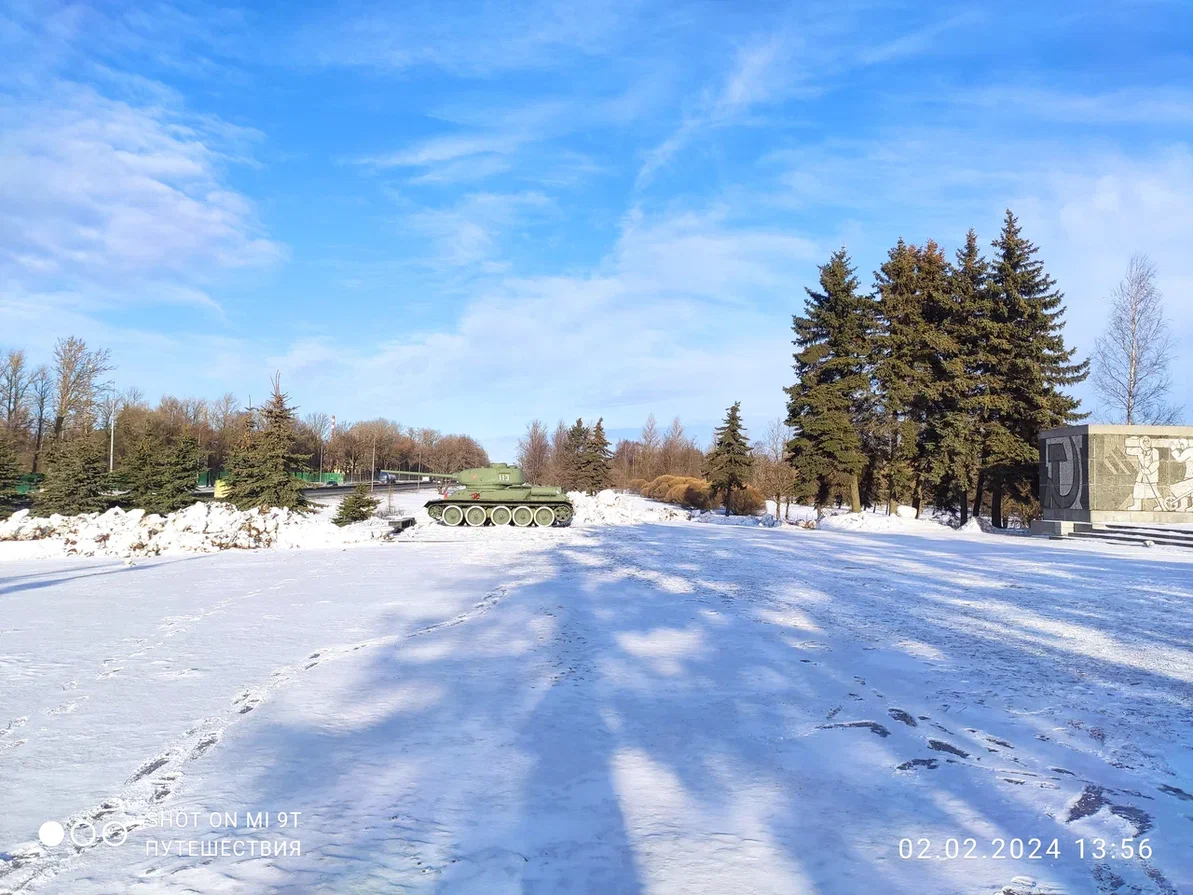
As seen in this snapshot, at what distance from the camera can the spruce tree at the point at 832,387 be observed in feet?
95.3

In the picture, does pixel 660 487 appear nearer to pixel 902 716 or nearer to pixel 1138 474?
pixel 1138 474

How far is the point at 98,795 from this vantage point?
3.06 m

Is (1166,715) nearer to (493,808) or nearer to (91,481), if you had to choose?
(493,808)

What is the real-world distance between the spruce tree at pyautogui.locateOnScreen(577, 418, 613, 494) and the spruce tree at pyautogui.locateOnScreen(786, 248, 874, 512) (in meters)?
16.0

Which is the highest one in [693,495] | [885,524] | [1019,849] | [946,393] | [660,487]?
[946,393]

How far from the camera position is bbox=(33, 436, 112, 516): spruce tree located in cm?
2688

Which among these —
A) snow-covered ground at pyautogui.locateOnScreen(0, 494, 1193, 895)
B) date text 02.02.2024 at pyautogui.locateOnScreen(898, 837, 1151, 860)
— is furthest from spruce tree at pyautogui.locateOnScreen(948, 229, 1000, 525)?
date text 02.02.2024 at pyautogui.locateOnScreen(898, 837, 1151, 860)

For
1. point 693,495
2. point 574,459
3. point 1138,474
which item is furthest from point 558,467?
point 1138,474

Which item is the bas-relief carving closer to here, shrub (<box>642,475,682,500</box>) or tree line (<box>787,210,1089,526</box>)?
tree line (<box>787,210,1089,526</box>)

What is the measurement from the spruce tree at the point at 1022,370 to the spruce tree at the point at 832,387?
5.00 metres

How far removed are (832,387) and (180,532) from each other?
23804 millimetres

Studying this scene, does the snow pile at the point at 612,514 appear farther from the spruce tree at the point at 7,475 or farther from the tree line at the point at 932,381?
the spruce tree at the point at 7,475

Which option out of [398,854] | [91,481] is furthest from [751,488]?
[398,854]

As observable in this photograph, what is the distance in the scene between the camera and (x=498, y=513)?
20.3 metres
